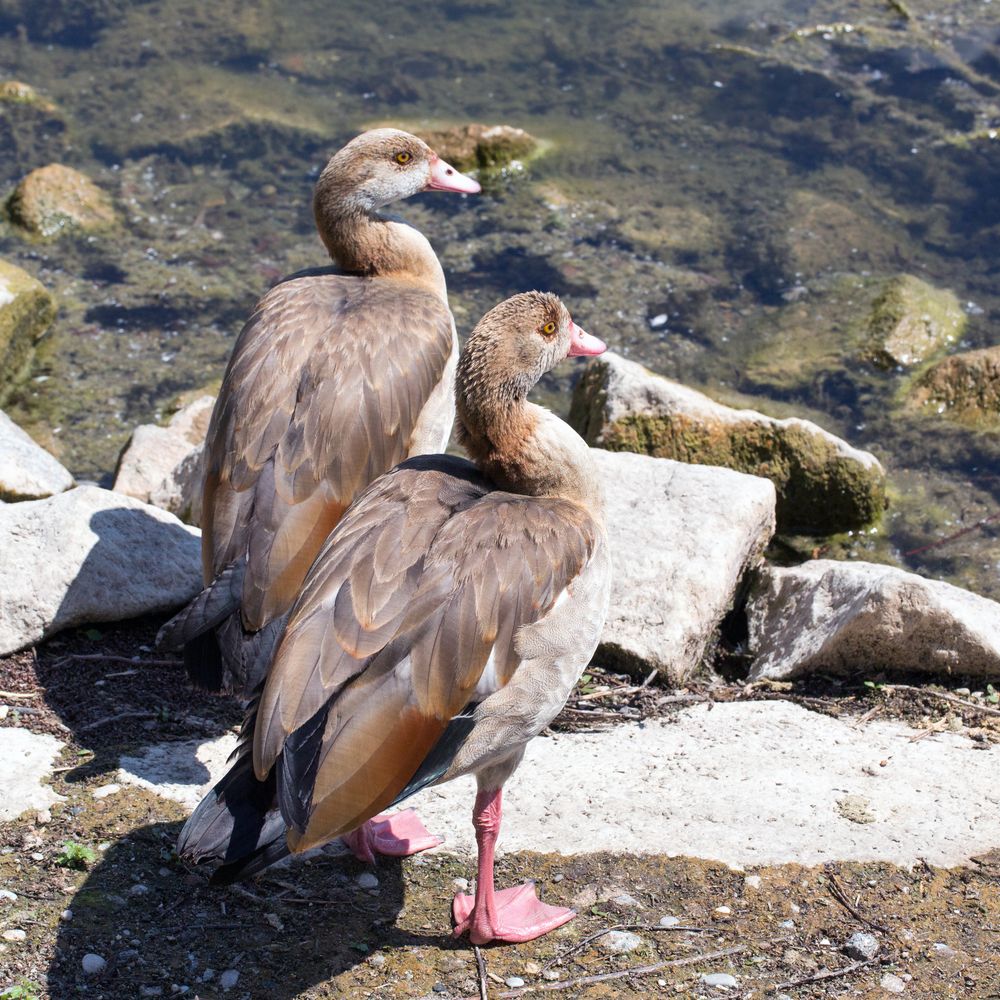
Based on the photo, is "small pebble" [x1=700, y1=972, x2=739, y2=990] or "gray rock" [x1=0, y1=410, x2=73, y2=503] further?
"gray rock" [x1=0, y1=410, x2=73, y2=503]

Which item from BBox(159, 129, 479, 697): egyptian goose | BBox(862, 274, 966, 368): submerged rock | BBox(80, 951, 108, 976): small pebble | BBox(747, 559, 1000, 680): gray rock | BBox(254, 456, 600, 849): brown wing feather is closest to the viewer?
BBox(254, 456, 600, 849): brown wing feather

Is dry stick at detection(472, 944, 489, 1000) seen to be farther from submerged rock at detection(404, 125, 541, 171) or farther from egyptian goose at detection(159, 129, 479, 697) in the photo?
submerged rock at detection(404, 125, 541, 171)

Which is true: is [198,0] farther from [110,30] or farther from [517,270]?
[517,270]

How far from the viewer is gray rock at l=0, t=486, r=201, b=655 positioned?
535 cm

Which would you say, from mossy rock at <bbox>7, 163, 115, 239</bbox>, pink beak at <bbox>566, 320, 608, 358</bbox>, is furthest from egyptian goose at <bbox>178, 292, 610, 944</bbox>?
mossy rock at <bbox>7, 163, 115, 239</bbox>

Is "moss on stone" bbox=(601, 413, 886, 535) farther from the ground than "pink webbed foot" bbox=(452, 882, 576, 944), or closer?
farther from the ground

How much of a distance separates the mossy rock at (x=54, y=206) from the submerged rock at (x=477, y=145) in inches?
109

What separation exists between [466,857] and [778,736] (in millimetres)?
1342

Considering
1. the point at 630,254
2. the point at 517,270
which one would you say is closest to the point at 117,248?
the point at 517,270

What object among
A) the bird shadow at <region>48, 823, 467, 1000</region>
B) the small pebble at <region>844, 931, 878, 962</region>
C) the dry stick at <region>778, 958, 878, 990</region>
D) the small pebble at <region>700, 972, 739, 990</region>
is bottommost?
the bird shadow at <region>48, 823, 467, 1000</region>

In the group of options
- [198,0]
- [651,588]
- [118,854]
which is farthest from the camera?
[198,0]

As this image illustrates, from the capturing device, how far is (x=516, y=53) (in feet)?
43.5

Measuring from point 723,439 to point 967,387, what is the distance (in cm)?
227

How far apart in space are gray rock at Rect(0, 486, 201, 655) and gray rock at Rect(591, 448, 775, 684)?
6.17 ft
